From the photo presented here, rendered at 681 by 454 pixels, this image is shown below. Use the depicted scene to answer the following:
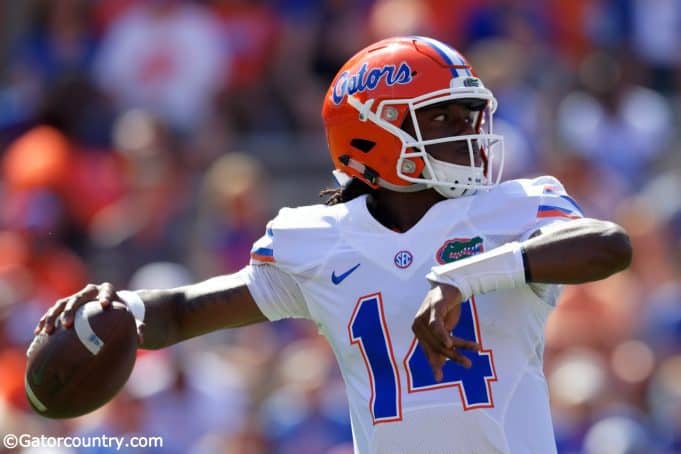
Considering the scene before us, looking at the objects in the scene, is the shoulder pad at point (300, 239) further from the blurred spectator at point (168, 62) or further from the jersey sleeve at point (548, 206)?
the blurred spectator at point (168, 62)

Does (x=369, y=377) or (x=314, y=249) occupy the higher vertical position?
(x=314, y=249)

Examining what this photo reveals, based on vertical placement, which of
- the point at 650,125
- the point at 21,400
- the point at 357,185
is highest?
the point at 650,125

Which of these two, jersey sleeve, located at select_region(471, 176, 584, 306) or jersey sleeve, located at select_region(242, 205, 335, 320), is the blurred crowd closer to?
jersey sleeve, located at select_region(242, 205, 335, 320)

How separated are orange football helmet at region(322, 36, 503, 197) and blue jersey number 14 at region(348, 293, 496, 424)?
393 mm

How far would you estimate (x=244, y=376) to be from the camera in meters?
7.55

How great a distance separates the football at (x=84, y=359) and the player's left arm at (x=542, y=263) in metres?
0.91

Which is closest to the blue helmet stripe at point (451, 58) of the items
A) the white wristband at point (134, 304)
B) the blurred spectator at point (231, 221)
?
the white wristband at point (134, 304)

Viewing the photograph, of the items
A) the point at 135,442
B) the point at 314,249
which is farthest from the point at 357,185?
the point at 135,442

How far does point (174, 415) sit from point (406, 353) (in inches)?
139

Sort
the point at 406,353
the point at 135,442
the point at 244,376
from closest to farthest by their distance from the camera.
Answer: the point at 406,353
the point at 135,442
the point at 244,376

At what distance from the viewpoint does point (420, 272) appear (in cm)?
381

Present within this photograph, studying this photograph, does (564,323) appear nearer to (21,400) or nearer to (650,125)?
(650,125)

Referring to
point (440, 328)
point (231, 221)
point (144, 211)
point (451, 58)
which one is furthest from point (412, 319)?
point (144, 211)

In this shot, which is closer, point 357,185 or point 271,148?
point 357,185
